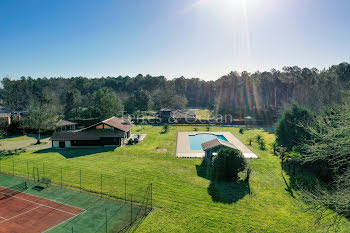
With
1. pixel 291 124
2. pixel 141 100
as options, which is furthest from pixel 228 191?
pixel 141 100

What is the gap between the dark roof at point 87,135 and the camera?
3262cm

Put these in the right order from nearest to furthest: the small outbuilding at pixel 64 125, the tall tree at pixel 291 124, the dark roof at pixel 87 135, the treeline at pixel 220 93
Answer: the tall tree at pixel 291 124
the dark roof at pixel 87 135
the small outbuilding at pixel 64 125
the treeline at pixel 220 93

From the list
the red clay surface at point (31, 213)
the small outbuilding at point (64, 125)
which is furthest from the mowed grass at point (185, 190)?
the small outbuilding at point (64, 125)

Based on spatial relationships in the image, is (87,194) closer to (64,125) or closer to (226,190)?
(226,190)

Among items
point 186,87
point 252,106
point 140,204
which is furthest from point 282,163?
point 186,87

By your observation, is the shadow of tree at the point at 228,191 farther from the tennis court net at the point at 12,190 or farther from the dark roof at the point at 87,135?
the dark roof at the point at 87,135

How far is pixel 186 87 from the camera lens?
354ft

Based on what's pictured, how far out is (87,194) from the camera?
17562mm

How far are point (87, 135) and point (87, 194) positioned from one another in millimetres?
17263

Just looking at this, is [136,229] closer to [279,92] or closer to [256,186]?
[256,186]

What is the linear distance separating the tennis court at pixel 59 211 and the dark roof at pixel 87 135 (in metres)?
14.0

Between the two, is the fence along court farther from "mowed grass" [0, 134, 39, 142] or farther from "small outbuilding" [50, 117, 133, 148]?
"mowed grass" [0, 134, 39, 142]

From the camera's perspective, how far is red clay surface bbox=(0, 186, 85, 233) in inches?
528

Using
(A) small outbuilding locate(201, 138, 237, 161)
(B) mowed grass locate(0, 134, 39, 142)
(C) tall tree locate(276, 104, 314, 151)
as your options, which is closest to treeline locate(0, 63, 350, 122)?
(B) mowed grass locate(0, 134, 39, 142)
